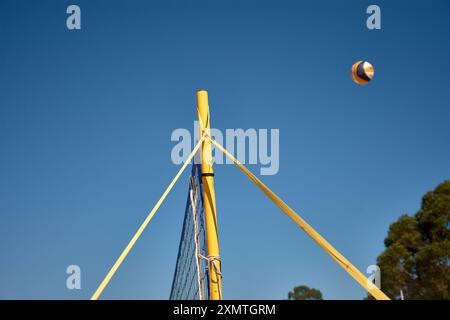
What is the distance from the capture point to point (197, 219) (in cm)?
1012

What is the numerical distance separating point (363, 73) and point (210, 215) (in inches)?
143

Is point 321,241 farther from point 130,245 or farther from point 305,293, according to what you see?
point 305,293

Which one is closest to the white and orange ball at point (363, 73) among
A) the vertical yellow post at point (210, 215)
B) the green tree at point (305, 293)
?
the vertical yellow post at point (210, 215)

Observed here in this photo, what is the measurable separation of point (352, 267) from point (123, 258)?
290cm

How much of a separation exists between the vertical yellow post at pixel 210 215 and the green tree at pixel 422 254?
16.2 meters

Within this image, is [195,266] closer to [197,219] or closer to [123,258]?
[197,219]

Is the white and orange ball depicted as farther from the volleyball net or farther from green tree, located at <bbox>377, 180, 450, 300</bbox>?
green tree, located at <bbox>377, 180, 450, 300</bbox>

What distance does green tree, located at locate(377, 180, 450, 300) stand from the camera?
22844 millimetres

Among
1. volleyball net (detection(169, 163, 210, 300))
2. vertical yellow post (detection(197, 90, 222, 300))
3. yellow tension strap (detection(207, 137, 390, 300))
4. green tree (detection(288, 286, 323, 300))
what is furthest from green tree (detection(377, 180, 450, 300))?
green tree (detection(288, 286, 323, 300))

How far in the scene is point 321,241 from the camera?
22.7 ft

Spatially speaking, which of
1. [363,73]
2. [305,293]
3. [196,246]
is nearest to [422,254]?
[196,246]

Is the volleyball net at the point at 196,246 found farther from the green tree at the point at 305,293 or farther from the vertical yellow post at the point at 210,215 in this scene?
the green tree at the point at 305,293
